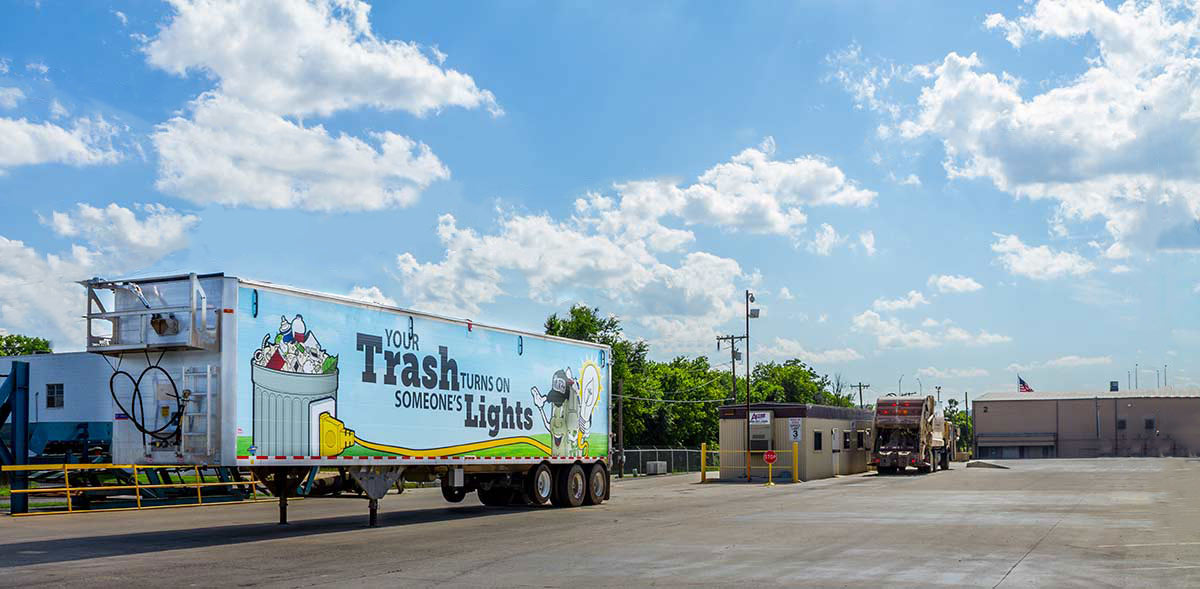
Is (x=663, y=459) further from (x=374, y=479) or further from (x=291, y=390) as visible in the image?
(x=291, y=390)

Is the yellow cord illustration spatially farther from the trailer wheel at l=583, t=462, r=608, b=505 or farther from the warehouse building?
the warehouse building

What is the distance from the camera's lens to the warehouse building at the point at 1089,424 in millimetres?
117500

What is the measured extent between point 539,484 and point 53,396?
34.9m

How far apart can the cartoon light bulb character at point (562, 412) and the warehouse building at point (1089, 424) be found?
346 feet

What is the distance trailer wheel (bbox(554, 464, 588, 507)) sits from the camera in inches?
1051

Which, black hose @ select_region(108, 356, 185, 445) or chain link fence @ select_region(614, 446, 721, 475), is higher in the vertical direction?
black hose @ select_region(108, 356, 185, 445)

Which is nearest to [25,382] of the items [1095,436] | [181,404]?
[181,404]

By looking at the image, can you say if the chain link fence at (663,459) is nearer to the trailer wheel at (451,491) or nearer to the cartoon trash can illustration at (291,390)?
the trailer wheel at (451,491)

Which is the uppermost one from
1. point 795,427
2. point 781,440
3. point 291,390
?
point 291,390

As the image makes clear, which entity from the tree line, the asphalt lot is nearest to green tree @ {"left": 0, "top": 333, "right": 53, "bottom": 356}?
the tree line

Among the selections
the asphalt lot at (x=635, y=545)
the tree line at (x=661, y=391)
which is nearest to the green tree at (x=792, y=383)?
the tree line at (x=661, y=391)

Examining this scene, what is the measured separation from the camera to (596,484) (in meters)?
27.9

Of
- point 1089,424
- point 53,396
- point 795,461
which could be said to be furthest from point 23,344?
point 1089,424

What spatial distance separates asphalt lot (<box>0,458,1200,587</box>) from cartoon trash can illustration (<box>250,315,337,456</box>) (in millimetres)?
1661
